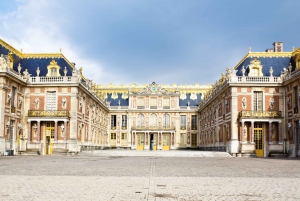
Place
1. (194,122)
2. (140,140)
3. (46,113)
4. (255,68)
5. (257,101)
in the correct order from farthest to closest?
(194,122), (140,140), (255,68), (46,113), (257,101)

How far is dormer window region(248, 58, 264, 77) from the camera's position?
36.3 m

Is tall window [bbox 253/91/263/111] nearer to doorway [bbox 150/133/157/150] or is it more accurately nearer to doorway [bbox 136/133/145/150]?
doorway [bbox 150/133/157/150]

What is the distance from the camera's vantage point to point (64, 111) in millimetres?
35844

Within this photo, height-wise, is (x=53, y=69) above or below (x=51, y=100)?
above

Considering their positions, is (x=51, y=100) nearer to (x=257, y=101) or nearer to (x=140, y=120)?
(x=257, y=101)

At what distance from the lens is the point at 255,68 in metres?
36.5

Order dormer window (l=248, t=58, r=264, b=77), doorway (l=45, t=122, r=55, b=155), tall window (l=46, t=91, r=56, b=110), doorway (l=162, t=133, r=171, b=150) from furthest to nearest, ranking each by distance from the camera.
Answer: doorway (l=162, t=133, r=171, b=150), tall window (l=46, t=91, r=56, b=110), doorway (l=45, t=122, r=55, b=155), dormer window (l=248, t=58, r=264, b=77)

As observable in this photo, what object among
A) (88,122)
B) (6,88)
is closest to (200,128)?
(88,122)

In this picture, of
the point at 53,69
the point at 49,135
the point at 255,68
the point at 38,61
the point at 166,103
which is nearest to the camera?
the point at 255,68

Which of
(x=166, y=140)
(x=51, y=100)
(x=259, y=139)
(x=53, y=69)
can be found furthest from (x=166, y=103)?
(x=51, y=100)

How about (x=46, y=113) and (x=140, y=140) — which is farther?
(x=140, y=140)

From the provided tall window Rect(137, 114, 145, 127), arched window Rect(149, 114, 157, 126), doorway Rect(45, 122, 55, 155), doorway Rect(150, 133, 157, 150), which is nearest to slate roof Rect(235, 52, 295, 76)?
doorway Rect(45, 122, 55, 155)

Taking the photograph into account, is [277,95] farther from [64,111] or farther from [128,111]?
[128,111]

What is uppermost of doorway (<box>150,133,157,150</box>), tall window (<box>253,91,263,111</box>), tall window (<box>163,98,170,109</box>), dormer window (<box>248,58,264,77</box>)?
dormer window (<box>248,58,264,77</box>)
